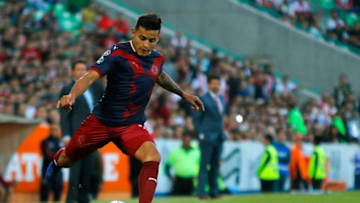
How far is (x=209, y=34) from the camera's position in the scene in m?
32.1

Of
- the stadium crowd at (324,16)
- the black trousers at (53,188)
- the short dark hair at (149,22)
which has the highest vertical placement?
the stadium crowd at (324,16)

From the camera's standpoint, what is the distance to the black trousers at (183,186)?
20.0 meters

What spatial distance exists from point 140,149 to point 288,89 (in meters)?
20.4

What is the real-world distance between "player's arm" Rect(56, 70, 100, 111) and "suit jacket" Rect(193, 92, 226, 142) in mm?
6388

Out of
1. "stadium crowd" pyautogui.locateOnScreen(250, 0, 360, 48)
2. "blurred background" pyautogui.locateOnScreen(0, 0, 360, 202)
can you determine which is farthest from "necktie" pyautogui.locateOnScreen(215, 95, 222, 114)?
"stadium crowd" pyautogui.locateOnScreen(250, 0, 360, 48)

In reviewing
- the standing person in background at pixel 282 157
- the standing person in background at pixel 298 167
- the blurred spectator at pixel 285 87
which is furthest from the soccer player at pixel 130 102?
the blurred spectator at pixel 285 87

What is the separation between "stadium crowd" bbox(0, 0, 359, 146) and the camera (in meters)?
20.1

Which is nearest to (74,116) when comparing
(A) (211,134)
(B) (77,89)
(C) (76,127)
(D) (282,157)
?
(C) (76,127)

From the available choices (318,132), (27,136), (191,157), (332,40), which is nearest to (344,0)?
(332,40)

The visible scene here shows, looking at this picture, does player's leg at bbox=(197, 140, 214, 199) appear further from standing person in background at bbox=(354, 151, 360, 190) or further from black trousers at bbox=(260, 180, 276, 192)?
standing person in background at bbox=(354, 151, 360, 190)

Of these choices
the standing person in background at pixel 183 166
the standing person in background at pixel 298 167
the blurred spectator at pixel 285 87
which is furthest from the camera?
the blurred spectator at pixel 285 87

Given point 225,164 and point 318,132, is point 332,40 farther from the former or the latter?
point 225,164

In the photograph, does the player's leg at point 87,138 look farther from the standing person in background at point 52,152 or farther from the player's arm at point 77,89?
the standing person in background at point 52,152

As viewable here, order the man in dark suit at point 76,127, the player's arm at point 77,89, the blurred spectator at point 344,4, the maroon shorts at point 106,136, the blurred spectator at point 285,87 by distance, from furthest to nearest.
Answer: the blurred spectator at point 344,4 < the blurred spectator at point 285,87 < the man in dark suit at point 76,127 < the maroon shorts at point 106,136 < the player's arm at point 77,89
